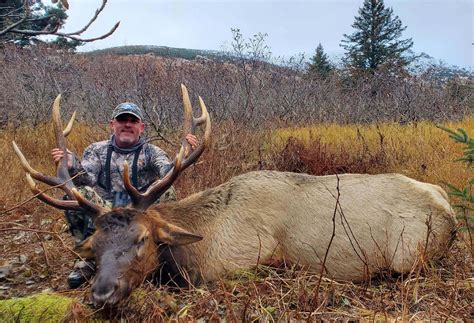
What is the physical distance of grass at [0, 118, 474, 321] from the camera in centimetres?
317

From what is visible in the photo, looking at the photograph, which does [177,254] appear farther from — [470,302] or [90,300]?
[470,302]

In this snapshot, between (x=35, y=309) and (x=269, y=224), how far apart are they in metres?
1.96

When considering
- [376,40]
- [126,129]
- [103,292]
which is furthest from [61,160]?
[376,40]

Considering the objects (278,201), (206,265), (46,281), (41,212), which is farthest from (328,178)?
(41,212)

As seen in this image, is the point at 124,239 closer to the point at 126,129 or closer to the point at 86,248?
the point at 86,248

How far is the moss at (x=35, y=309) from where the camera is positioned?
3145 millimetres

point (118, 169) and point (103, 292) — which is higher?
point (118, 169)

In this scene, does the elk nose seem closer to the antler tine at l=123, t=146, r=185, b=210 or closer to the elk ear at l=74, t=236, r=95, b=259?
the elk ear at l=74, t=236, r=95, b=259

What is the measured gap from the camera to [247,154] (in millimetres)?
7547

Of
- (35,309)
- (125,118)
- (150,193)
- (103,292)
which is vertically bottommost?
(35,309)

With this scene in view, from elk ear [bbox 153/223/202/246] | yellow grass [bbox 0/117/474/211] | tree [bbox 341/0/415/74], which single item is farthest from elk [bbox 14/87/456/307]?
tree [bbox 341/0/415/74]

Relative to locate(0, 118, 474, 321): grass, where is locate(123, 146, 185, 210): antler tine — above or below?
above

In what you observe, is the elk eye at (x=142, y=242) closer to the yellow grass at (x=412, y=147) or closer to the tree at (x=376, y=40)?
the yellow grass at (x=412, y=147)

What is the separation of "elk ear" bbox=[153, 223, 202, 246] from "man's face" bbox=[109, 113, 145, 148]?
5.44ft
